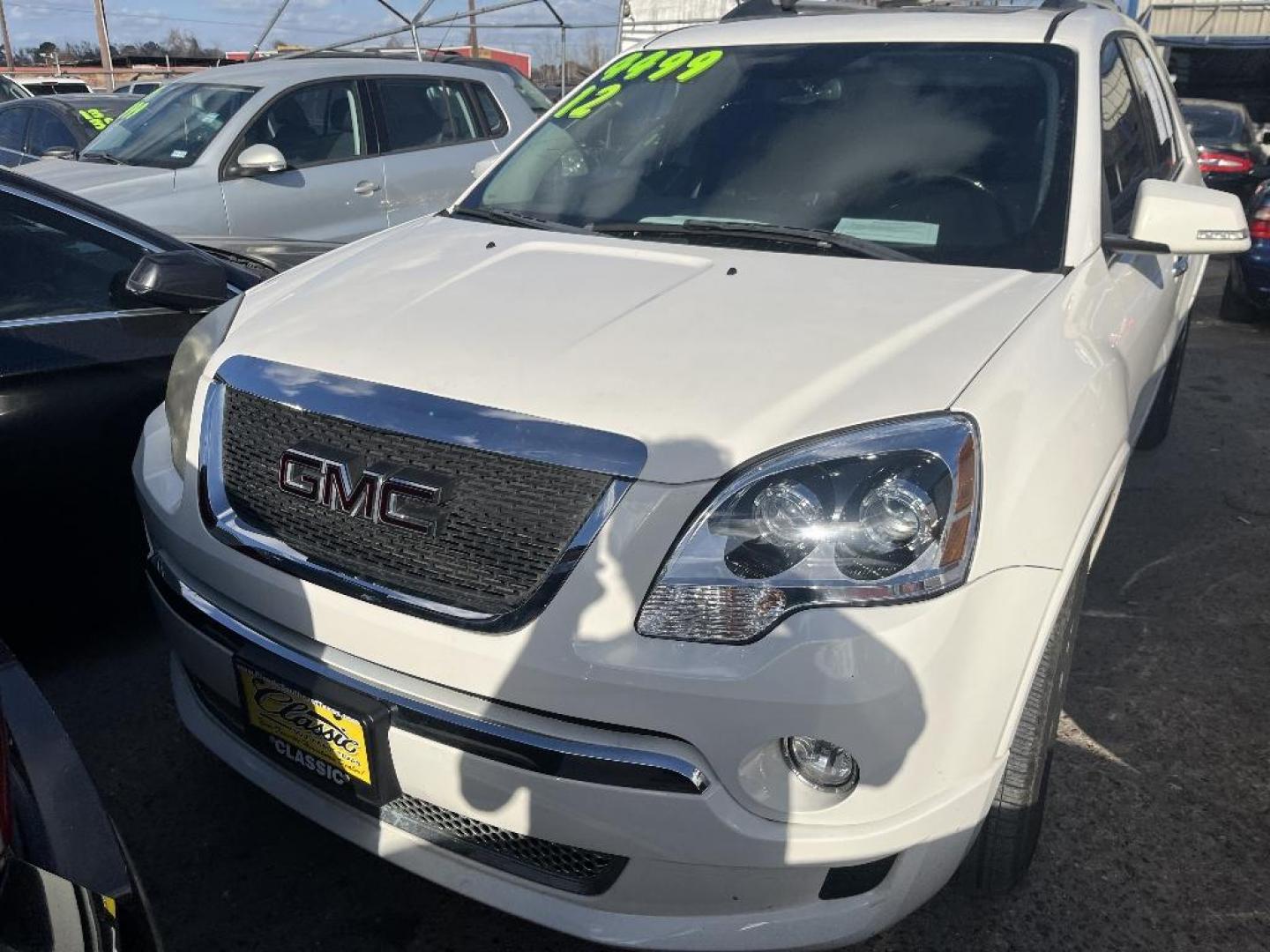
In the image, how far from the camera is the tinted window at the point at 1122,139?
9.13 ft

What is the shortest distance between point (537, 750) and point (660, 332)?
81 cm

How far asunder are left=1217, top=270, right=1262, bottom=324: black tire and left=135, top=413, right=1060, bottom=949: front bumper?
654 cm

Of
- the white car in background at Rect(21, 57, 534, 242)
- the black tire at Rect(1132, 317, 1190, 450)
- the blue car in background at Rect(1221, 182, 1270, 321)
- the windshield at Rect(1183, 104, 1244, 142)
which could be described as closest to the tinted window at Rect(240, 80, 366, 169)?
the white car in background at Rect(21, 57, 534, 242)

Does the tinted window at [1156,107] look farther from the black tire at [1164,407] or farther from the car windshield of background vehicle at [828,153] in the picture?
the car windshield of background vehicle at [828,153]

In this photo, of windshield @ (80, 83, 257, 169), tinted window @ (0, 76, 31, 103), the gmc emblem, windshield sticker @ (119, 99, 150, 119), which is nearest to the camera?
the gmc emblem

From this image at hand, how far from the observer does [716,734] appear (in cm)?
162

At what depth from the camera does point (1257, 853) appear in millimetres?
2381

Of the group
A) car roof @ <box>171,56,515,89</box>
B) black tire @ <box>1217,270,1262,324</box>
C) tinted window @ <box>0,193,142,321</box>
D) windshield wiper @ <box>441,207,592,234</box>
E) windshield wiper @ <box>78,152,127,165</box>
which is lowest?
black tire @ <box>1217,270,1262,324</box>

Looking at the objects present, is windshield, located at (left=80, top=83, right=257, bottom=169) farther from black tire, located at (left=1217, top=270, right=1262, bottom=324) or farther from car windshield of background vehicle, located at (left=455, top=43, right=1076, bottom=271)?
black tire, located at (left=1217, top=270, right=1262, bottom=324)

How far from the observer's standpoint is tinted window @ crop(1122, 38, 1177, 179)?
11.7 ft

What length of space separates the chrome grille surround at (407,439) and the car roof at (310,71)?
16.5 feet

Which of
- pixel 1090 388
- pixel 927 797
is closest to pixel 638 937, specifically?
pixel 927 797

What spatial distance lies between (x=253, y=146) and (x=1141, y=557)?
5.06 meters

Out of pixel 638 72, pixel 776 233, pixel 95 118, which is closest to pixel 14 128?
pixel 95 118
